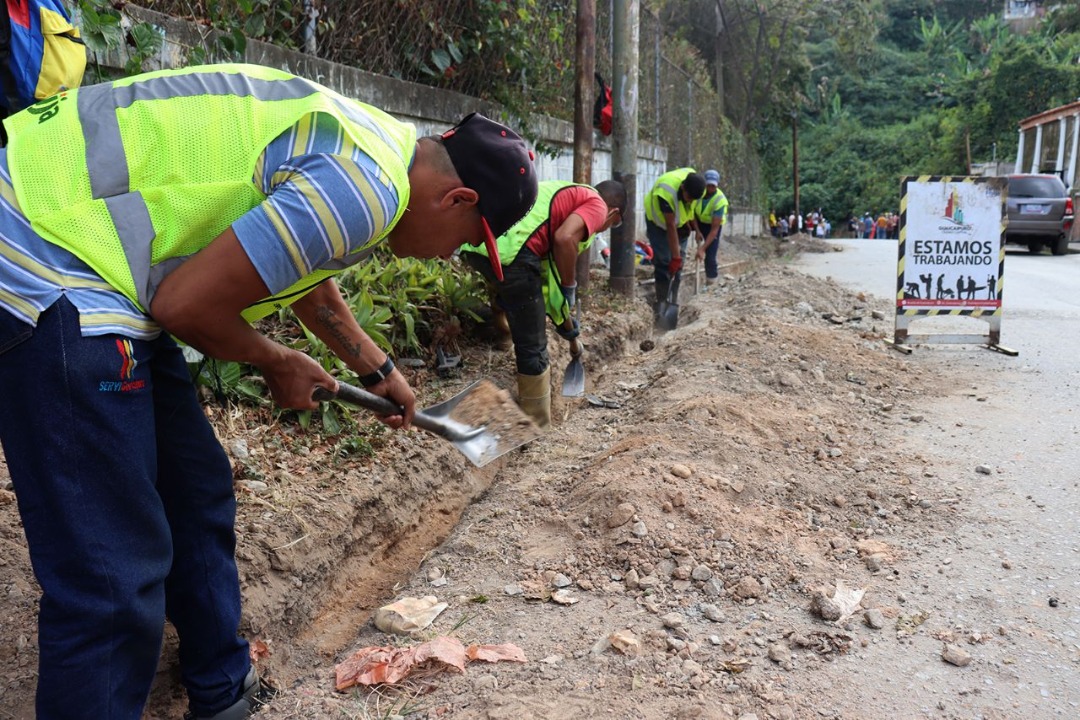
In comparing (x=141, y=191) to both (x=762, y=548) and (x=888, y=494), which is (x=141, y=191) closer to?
(x=762, y=548)

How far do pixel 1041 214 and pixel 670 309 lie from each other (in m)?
11.3

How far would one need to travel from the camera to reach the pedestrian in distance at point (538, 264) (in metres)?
4.83

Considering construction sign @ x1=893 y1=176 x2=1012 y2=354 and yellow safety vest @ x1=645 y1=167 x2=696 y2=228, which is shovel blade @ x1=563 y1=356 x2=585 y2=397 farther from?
yellow safety vest @ x1=645 y1=167 x2=696 y2=228

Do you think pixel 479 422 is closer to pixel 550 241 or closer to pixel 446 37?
pixel 550 241

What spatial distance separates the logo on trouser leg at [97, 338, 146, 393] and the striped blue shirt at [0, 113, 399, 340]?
2cm

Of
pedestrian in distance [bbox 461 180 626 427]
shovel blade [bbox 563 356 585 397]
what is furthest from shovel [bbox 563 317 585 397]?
pedestrian in distance [bbox 461 180 626 427]

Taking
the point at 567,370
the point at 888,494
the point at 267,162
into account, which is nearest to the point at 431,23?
the point at 567,370

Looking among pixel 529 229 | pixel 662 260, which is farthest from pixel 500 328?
pixel 662 260

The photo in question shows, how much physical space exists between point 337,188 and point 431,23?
5.52 meters

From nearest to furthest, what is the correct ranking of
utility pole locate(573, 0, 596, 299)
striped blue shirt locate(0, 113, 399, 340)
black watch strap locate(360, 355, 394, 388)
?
striped blue shirt locate(0, 113, 399, 340) < black watch strap locate(360, 355, 394, 388) < utility pole locate(573, 0, 596, 299)

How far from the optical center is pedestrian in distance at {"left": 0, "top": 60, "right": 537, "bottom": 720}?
1542 millimetres

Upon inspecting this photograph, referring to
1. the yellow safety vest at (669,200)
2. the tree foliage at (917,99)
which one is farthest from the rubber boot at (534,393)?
the tree foliage at (917,99)

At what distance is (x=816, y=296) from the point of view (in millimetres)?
9648

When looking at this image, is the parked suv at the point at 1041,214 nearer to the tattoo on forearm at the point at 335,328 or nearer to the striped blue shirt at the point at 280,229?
the tattoo on forearm at the point at 335,328
